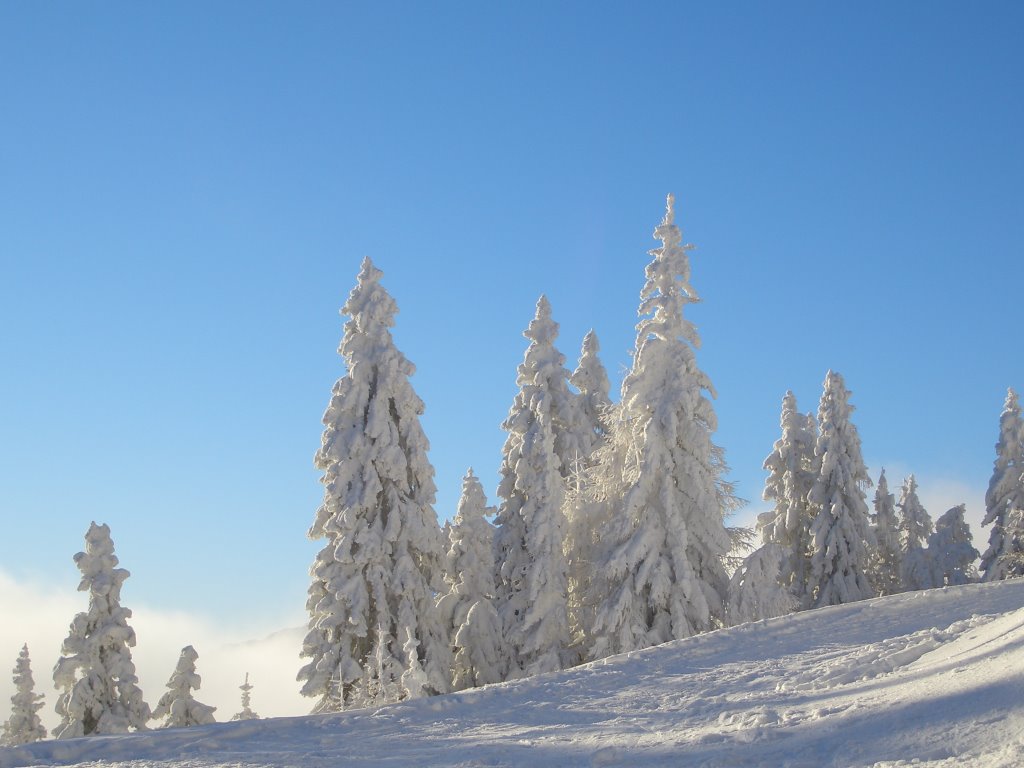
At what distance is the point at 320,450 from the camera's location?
30.5 metres

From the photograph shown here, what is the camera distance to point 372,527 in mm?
29922

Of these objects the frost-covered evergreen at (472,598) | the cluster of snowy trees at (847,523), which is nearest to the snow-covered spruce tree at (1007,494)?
the cluster of snowy trees at (847,523)

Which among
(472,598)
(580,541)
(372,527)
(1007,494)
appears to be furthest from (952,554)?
(372,527)

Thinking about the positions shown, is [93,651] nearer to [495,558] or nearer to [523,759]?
[495,558]

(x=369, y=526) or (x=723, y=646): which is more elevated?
(x=369, y=526)

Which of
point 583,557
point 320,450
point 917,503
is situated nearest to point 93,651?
point 320,450

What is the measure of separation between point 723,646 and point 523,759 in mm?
7225

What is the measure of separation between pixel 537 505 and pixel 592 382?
7.90m

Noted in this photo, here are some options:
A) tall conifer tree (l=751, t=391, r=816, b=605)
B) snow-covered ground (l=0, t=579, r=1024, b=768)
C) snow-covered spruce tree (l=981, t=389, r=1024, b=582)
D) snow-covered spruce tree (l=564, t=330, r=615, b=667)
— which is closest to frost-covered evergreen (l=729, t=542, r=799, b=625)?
snow-covered spruce tree (l=564, t=330, r=615, b=667)

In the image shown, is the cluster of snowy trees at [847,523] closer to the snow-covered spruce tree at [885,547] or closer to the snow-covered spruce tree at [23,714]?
the snow-covered spruce tree at [885,547]

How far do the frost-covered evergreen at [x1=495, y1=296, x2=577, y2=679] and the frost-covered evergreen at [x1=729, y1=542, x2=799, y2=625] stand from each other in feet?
20.9

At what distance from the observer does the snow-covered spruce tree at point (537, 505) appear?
3070 centimetres

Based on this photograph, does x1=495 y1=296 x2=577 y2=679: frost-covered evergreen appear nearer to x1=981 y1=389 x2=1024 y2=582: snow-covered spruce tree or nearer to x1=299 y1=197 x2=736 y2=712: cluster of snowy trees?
x1=299 y1=197 x2=736 y2=712: cluster of snowy trees

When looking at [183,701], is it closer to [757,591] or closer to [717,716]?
[757,591]
